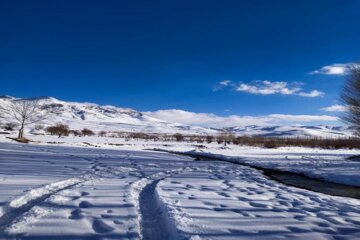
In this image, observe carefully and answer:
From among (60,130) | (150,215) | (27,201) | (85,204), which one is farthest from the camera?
(60,130)

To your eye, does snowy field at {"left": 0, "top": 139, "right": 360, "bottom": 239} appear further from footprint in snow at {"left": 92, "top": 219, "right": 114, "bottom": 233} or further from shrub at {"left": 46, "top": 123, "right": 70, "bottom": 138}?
shrub at {"left": 46, "top": 123, "right": 70, "bottom": 138}

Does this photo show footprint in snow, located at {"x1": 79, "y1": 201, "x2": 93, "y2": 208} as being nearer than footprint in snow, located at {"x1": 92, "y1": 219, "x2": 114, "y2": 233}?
No

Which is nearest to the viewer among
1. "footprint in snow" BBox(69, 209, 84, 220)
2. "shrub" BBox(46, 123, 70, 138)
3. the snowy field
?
the snowy field


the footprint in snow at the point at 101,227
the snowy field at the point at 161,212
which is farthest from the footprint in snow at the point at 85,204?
the footprint in snow at the point at 101,227

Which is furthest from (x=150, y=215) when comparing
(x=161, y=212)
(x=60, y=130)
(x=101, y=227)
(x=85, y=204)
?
(x=60, y=130)

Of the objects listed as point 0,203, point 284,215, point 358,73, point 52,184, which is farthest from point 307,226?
point 358,73

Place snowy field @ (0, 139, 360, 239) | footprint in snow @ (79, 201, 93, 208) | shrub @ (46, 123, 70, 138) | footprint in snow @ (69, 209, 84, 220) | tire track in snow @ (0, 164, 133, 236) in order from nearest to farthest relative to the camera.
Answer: snowy field @ (0, 139, 360, 239), tire track in snow @ (0, 164, 133, 236), footprint in snow @ (69, 209, 84, 220), footprint in snow @ (79, 201, 93, 208), shrub @ (46, 123, 70, 138)

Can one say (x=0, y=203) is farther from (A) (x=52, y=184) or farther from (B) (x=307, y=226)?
(B) (x=307, y=226)

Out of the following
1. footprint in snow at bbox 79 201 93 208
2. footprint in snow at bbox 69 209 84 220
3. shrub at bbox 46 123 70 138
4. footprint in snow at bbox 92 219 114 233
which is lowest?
footprint in snow at bbox 92 219 114 233

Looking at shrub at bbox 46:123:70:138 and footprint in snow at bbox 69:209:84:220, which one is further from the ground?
shrub at bbox 46:123:70:138

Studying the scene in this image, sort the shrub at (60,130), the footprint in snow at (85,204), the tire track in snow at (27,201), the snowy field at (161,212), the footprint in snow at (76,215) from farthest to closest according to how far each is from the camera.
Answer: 1. the shrub at (60,130)
2. the footprint in snow at (85,204)
3. the footprint in snow at (76,215)
4. the tire track in snow at (27,201)
5. the snowy field at (161,212)

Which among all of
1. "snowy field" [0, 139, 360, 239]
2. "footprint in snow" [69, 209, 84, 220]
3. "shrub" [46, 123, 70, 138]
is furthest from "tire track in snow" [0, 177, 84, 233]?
"shrub" [46, 123, 70, 138]

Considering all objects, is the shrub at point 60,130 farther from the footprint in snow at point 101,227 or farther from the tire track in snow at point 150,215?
the footprint in snow at point 101,227

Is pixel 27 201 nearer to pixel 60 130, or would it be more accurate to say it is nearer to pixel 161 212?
pixel 161 212
